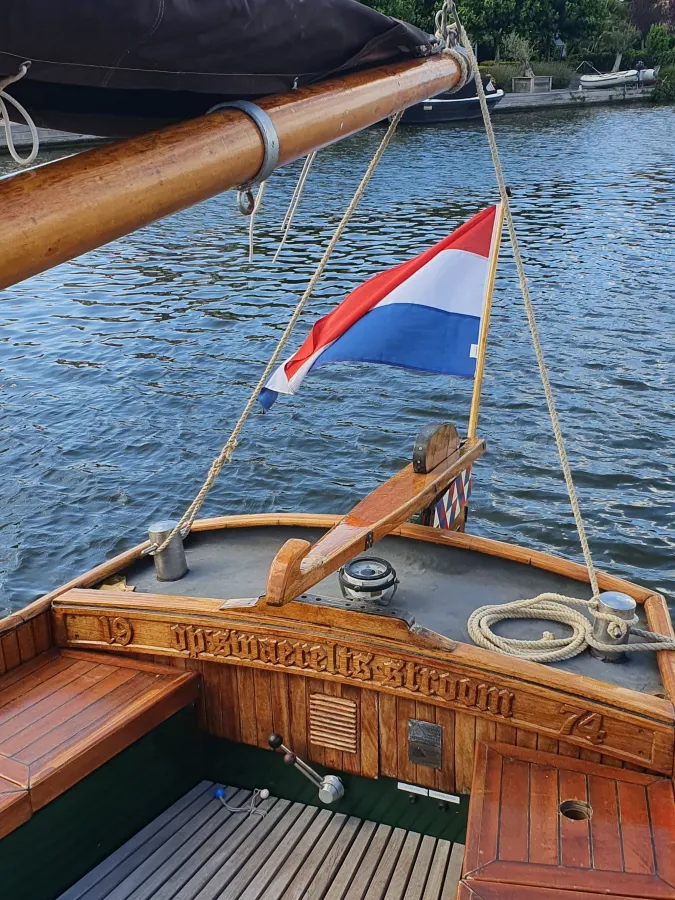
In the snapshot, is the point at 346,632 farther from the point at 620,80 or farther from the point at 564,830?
the point at 620,80

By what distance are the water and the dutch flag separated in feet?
14.1

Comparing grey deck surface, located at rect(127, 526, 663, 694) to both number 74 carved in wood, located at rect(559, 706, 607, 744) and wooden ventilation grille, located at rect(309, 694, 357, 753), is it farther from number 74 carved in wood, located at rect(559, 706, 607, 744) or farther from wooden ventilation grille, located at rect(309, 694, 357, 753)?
wooden ventilation grille, located at rect(309, 694, 357, 753)

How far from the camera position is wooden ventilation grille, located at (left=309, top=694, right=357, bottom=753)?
4992 millimetres

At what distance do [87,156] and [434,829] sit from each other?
4.06 m

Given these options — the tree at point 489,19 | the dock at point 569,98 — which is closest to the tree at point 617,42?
the tree at point 489,19

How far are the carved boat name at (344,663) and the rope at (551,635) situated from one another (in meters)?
0.32

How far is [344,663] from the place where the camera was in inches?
190

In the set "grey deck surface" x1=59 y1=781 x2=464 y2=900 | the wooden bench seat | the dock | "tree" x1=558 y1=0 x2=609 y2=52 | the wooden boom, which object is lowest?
"grey deck surface" x1=59 y1=781 x2=464 y2=900

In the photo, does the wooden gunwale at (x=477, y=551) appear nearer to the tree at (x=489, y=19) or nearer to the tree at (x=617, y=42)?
the tree at (x=489, y=19)

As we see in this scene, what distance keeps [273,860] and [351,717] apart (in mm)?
864

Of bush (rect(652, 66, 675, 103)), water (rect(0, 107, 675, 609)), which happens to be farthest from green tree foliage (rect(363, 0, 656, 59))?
water (rect(0, 107, 675, 609))

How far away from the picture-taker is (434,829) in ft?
16.3

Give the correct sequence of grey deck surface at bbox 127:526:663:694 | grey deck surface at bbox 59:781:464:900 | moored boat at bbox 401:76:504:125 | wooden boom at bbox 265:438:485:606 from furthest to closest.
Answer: moored boat at bbox 401:76:504:125 < grey deck surface at bbox 127:526:663:694 < grey deck surface at bbox 59:781:464:900 < wooden boom at bbox 265:438:485:606

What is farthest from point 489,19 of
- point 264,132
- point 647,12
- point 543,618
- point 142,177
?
point 142,177
